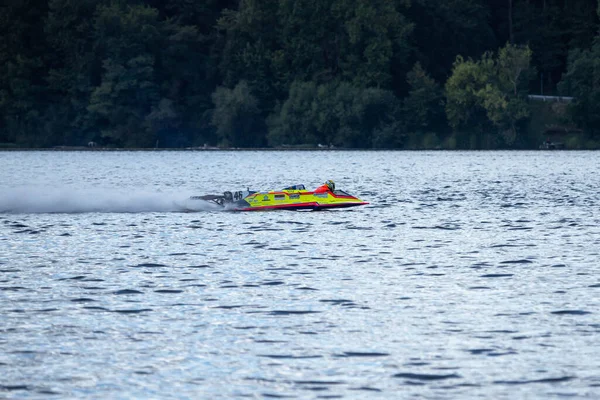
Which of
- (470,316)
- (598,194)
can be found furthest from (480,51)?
(470,316)

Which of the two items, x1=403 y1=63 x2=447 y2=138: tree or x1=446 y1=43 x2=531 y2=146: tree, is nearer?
x1=446 y1=43 x2=531 y2=146: tree

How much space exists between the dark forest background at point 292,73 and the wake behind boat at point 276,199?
106070 mm

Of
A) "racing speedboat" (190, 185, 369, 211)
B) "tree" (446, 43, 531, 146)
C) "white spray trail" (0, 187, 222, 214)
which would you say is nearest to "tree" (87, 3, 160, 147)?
"tree" (446, 43, 531, 146)

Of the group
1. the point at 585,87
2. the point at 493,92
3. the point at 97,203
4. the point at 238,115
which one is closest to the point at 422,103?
the point at 493,92

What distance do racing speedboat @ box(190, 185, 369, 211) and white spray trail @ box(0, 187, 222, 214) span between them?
0.98 meters

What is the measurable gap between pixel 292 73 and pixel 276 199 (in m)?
120

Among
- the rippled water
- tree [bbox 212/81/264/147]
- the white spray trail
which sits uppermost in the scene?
tree [bbox 212/81/264/147]

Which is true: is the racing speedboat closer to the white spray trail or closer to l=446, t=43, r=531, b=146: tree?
the white spray trail

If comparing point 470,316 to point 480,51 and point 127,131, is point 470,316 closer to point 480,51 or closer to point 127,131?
point 127,131

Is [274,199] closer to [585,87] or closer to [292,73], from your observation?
[585,87]

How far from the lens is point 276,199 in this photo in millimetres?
54625

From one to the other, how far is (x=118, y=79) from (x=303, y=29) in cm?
2901

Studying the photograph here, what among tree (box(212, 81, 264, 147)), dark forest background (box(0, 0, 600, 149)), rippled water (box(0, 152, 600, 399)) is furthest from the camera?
tree (box(212, 81, 264, 147))

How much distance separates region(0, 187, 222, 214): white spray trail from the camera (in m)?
55.9
